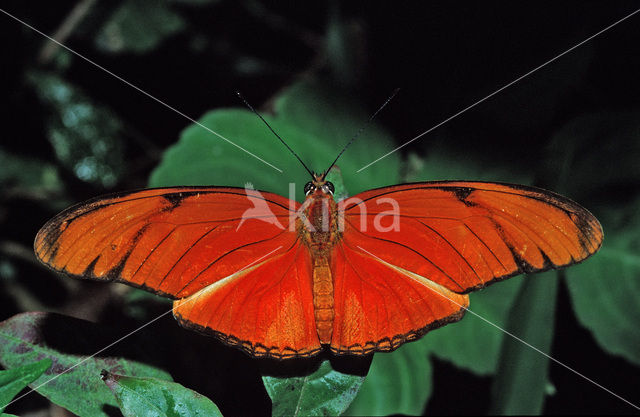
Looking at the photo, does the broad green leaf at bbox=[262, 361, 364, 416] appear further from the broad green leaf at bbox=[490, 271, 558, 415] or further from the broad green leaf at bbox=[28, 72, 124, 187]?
the broad green leaf at bbox=[28, 72, 124, 187]

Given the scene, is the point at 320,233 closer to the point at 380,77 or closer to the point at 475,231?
the point at 475,231

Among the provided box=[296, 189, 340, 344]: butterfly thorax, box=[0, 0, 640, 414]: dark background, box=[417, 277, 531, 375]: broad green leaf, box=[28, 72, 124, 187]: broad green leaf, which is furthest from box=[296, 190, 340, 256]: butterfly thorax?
box=[28, 72, 124, 187]: broad green leaf

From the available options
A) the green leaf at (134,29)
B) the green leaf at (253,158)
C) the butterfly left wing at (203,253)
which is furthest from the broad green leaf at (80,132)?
the butterfly left wing at (203,253)

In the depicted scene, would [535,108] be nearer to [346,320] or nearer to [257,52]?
[346,320]

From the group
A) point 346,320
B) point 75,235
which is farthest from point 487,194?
point 75,235

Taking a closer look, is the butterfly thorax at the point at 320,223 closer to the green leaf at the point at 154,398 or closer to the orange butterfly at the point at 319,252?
the orange butterfly at the point at 319,252

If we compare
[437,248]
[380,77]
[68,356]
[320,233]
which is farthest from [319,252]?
[380,77]
